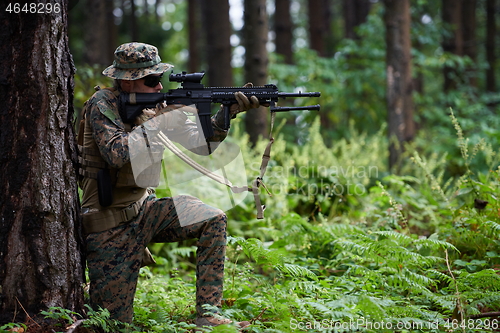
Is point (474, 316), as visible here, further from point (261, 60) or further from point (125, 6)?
point (125, 6)

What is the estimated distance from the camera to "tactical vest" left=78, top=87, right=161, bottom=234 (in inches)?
132

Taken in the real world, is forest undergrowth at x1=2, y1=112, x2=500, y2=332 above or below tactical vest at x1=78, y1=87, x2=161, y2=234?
below

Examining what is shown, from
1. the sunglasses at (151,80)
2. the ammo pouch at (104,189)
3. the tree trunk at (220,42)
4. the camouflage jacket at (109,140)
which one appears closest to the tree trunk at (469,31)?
the tree trunk at (220,42)

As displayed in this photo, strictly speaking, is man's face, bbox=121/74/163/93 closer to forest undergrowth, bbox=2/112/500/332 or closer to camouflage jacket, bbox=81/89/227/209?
→ camouflage jacket, bbox=81/89/227/209

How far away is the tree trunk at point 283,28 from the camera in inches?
569

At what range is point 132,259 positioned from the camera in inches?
133

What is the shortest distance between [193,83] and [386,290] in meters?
2.40

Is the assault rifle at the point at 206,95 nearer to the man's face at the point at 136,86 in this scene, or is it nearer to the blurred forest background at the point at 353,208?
the man's face at the point at 136,86

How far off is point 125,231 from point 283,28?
12.8m

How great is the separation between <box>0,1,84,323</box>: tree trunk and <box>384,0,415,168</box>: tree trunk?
6806mm

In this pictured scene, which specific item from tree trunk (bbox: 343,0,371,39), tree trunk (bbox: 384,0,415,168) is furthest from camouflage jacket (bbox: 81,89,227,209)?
tree trunk (bbox: 343,0,371,39)

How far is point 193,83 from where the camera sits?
11.8ft

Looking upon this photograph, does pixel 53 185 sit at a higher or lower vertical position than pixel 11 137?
lower

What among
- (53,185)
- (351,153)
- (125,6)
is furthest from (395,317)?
(125,6)
